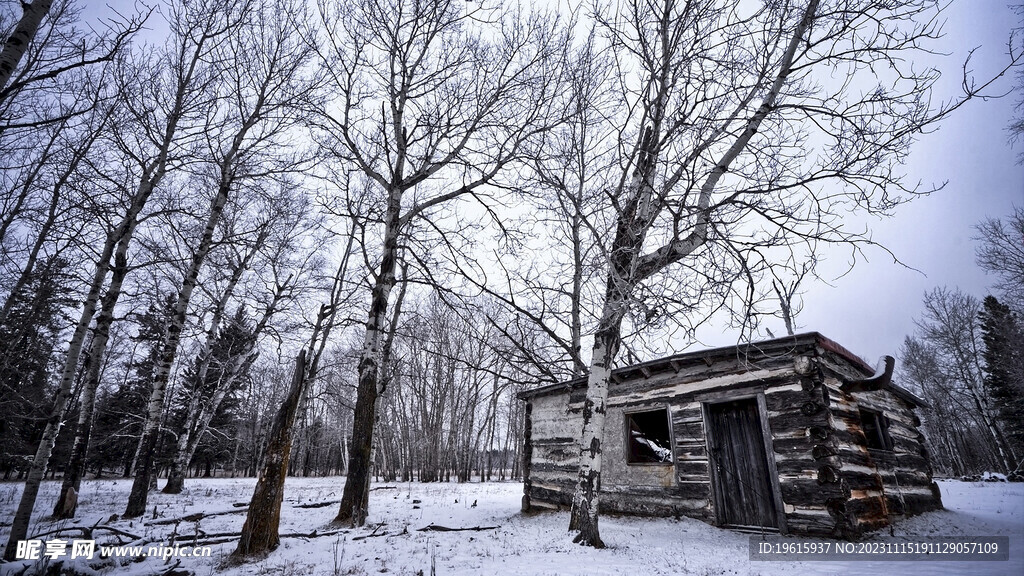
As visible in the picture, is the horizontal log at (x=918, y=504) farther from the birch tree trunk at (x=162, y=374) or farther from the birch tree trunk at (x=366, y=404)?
the birch tree trunk at (x=162, y=374)

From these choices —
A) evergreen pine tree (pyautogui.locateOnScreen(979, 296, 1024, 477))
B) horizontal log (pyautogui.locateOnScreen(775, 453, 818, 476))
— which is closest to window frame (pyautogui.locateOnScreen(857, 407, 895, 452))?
horizontal log (pyautogui.locateOnScreen(775, 453, 818, 476))

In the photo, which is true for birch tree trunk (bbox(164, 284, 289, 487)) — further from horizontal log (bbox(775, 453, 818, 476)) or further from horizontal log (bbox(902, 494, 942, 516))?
horizontal log (bbox(902, 494, 942, 516))

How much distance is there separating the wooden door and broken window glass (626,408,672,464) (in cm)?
188

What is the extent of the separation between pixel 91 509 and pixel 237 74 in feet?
35.3

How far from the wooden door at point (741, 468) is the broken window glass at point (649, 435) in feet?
6.18

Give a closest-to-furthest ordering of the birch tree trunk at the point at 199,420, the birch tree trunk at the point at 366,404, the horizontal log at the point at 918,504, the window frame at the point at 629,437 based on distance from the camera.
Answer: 1. the birch tree trunk at the point at 366,404
2. the window frame at the point at 629,437
3. the horizontal log at the point at 918,504
4. the birch tree trunk at the point at 199,420

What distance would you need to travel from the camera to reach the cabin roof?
7.46m

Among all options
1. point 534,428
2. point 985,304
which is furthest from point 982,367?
point 534,428

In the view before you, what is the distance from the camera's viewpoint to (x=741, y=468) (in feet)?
27.3

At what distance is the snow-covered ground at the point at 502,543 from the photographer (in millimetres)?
5113

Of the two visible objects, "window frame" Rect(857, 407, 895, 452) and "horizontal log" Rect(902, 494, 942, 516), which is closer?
"horizontal log" Rect(902, 494, 942, 516)

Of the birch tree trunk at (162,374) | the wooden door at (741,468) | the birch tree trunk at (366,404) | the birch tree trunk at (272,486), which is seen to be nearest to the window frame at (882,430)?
the wooden door at (741,468)

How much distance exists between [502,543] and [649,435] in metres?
6.54

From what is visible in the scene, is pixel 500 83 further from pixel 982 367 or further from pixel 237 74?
pixel 982 367
